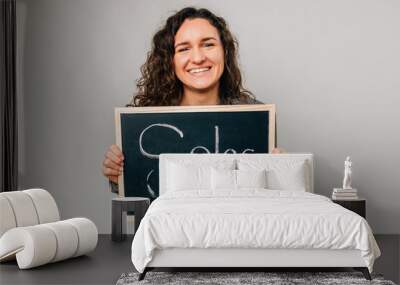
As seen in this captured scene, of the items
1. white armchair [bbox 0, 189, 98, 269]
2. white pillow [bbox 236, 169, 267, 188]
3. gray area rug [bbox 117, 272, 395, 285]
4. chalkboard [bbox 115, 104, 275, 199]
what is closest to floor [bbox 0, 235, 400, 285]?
white armchair [bbox 0, 189, 98, 269]

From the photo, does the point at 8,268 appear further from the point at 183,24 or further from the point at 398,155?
the point at 398,155

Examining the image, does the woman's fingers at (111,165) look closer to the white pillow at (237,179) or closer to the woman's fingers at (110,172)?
the woman's fingers at (110,172)

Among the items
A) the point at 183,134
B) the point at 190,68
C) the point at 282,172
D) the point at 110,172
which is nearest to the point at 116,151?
the point at 110,172

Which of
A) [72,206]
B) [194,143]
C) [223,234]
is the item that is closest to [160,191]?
[194,143]

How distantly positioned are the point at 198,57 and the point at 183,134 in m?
0.75

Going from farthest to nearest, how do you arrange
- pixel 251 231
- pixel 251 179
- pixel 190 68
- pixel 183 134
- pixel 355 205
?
pixel 190 68
pixel 183 134
pixel 355 205
pixel 251 179
pixel 251 231

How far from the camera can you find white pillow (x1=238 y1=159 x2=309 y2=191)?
6066 millimetres

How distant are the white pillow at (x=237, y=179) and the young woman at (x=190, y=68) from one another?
0.80m

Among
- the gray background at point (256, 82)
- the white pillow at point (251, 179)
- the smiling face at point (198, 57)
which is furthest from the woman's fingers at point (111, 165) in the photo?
the white pillow at point (251, 179)

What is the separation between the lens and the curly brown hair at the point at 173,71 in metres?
6.89

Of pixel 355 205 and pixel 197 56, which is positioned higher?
pixel 197 56

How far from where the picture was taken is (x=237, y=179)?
5.99 meters

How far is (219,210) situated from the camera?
4648 mm

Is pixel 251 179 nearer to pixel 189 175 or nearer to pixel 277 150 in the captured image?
pixel 189 175
